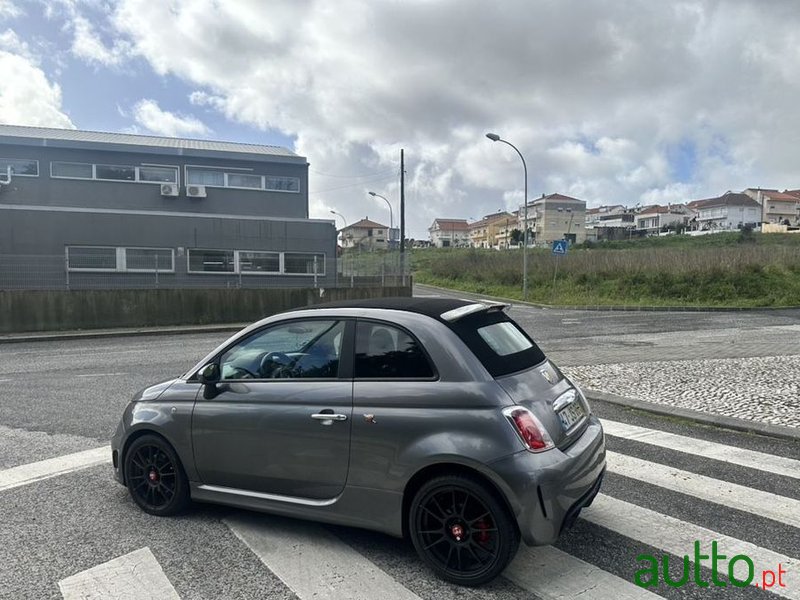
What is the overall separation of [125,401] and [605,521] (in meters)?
6.49

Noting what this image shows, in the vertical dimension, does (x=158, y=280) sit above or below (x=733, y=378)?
above

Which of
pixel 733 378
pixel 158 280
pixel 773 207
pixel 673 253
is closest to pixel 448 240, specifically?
pixel 773 207

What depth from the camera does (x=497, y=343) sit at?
11.8ft

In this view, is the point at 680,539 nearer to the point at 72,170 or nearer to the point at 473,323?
the point at 473,323

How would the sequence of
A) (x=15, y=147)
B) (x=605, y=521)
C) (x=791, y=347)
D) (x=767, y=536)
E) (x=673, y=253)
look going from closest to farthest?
(x=767, y=536), (x=605, y=521), (x=791, y=347), (x=15, y=147), (x=673, y=253)

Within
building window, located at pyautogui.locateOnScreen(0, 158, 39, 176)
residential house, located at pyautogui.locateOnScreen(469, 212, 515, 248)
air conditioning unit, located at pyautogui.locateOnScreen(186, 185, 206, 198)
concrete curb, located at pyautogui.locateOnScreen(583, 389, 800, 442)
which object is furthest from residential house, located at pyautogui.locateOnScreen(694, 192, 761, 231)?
concrete curb, located at pyautogui.locateOnScreen(583, 389, 800, 442)

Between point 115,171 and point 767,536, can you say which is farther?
point 115,171

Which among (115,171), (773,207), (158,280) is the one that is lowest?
(158,280)

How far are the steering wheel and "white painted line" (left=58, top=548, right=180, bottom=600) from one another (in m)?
1.31

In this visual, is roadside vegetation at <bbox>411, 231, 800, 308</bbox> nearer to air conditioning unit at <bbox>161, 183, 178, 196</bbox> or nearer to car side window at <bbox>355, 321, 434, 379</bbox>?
air conditioning unit at <bbox>161, 183, 178, 196</bbox>

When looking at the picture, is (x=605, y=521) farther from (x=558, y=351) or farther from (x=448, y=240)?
(x=448, y=240)

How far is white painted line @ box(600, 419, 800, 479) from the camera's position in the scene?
5.01m

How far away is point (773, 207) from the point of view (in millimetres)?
112312

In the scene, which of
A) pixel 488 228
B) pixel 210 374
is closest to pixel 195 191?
pixel 210 374
